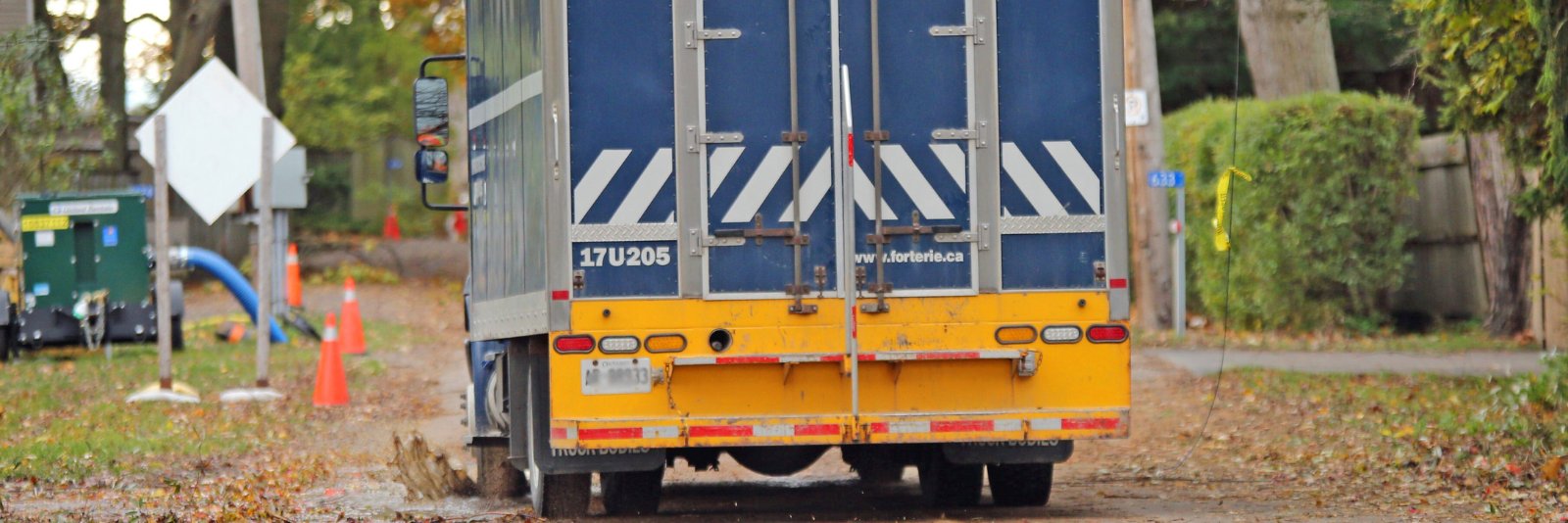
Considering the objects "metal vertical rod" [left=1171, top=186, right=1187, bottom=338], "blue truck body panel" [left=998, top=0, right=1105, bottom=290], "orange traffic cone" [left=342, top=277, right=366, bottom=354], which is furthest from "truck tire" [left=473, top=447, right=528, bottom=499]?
"orange traffic cone" [left=342, top=277, right=366, bottom=354]

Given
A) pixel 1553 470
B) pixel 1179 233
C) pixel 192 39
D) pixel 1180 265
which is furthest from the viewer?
pixel 192 39

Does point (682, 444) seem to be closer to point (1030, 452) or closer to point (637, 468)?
point (637, 468)

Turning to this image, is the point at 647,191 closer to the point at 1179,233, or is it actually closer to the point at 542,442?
the point at 542,442

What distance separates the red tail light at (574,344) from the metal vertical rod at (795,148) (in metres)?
0.85

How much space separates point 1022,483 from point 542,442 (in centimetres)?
223

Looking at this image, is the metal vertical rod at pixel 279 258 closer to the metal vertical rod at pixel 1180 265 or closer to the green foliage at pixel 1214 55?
the metal vertical rod at pixel 1180 265

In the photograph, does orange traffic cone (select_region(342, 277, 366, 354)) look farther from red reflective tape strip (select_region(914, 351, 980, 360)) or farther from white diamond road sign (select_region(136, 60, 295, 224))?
red reflective tape strip (select_region(914, 351, 980, 360))

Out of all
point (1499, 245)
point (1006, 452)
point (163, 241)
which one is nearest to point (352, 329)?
point (163, 241)

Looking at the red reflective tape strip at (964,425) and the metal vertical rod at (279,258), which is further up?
the metal vertical rod at (279,258)

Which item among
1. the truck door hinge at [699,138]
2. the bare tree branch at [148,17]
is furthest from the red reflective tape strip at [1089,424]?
the bare tree branch at [148,17]

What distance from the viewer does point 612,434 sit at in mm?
8531

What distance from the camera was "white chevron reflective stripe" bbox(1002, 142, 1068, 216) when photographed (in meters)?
8.57

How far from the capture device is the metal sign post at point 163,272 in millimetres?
15344

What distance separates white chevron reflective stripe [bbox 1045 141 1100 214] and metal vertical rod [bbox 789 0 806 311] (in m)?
1.04
